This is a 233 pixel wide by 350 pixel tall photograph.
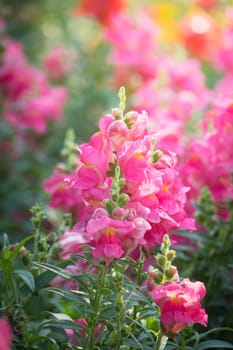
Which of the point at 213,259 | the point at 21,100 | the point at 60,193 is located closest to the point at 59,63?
the point at 21,100

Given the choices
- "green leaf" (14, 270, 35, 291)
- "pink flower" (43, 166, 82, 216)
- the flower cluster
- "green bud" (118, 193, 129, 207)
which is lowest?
"green leaf" (14, 270, 35, 291)

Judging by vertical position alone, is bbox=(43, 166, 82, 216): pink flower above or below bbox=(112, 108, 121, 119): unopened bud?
above

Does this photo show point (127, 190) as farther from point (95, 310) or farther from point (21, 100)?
point (21, 100)

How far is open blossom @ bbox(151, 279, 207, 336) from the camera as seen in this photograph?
117cm

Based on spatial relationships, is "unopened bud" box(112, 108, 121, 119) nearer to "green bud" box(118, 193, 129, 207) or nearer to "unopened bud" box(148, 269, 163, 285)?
"green bud" box(118, 193, 129, 207)

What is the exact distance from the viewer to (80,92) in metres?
3.39

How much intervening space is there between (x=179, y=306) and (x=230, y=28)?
1.98 metres

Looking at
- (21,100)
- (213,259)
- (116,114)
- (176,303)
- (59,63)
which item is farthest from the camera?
(59,63)

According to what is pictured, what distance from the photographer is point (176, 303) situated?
1169mm

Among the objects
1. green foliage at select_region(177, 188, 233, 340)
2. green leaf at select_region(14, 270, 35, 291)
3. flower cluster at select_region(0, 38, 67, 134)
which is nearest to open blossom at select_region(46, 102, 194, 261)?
green leaf at select_region(14, 270, 35, 291)

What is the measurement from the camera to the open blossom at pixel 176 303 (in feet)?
3.83

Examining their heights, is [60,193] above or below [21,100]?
below

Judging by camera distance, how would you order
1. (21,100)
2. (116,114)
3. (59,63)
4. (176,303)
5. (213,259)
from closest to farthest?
(176,303), (116,114), (213,259), (21,100), (59,63)

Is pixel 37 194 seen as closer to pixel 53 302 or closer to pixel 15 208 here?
pixel 15 208
